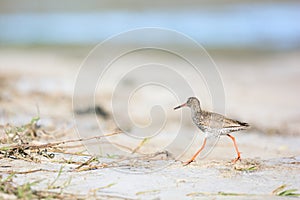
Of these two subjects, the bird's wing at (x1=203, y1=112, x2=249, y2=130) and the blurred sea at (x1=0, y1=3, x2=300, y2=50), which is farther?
the blurred sea at (x1=0, y1=3, x2=300, y2=50)

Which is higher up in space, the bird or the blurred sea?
the blurred sea

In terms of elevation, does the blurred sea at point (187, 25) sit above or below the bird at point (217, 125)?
above

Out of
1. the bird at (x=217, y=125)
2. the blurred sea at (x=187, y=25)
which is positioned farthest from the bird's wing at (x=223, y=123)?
the blurred sea at (x=187, y=25)

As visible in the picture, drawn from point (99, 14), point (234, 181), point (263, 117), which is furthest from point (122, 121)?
point (99, 14)

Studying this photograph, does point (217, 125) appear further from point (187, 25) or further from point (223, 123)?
point (187, 25)

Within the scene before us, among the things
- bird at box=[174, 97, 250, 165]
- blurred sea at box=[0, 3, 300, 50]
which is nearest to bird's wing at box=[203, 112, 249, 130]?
bird at box=[174, 97, 250, 165]

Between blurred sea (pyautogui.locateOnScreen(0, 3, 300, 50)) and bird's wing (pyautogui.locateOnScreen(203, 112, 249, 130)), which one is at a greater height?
blurred sea (pyautogui.locateOnScreen(0, 3, 300, 50))

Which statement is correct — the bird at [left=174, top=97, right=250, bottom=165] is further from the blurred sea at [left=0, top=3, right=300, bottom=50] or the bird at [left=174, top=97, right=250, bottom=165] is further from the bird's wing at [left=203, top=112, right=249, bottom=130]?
the blurred sea at [left=0, top=3, right=300, bottom=50]

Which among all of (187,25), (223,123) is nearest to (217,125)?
(223,123)

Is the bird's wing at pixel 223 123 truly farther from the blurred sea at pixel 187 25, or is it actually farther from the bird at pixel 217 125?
the blurred sea at pixel 187 25
